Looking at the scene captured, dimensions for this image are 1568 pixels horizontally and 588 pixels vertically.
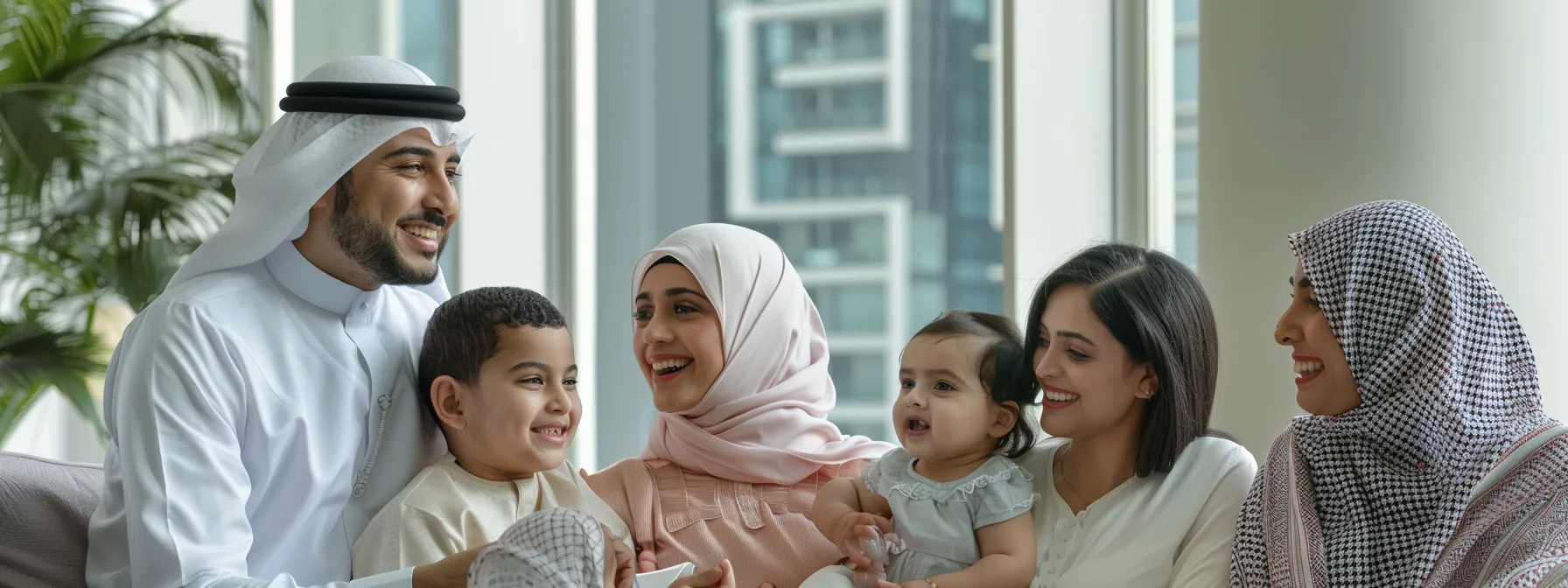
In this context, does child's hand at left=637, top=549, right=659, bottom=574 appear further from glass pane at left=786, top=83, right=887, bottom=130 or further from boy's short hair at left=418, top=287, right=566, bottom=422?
glass pane at left=786, top=83, right=887, bottom=130

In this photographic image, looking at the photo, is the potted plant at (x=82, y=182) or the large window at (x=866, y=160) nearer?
the potted plant at (x=82, y=182)

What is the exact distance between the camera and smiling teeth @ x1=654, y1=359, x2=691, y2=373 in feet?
9.24

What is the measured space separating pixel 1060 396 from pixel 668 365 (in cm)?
84

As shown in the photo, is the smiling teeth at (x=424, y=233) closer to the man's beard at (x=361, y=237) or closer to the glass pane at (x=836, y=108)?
the man's beard at (x=361, y=237)

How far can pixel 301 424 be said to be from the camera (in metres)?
2.39

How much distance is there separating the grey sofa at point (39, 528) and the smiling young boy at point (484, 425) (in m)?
0.53

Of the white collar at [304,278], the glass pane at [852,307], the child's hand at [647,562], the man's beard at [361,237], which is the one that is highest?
the man's beard at [361,237]

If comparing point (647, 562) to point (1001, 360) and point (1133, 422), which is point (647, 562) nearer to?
point (1001, 360)

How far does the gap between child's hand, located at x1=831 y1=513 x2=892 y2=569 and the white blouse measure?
0.30 metres

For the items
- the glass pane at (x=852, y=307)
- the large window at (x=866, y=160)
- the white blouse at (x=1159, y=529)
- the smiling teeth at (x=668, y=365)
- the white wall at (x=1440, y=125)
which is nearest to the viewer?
the white blouse at (x=1159, y=529)

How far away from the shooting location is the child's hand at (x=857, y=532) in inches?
92.2

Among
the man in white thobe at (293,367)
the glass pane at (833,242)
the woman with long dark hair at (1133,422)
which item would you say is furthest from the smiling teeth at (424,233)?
the glass pane at (833,242)

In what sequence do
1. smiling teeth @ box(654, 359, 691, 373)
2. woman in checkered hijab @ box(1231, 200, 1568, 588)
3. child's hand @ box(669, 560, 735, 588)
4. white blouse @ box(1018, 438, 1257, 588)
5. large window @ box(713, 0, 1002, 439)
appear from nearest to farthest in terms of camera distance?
woman in checkered hijab @ box(1231, 200, 1568, 588) < child's hand @ box(669, 560, 735, 588) < white blouse @ box(1018, 438, 1257, 588) < smiling teeth @ box(654, 359, 691, 373) < large window @ box(713, 0, 1002, 439)

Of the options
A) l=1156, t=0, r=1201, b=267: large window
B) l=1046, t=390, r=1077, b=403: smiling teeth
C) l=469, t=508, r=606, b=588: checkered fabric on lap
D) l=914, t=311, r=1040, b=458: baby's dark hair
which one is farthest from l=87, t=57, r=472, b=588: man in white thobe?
l=1156, t=0, r=1201, b=267: large window
